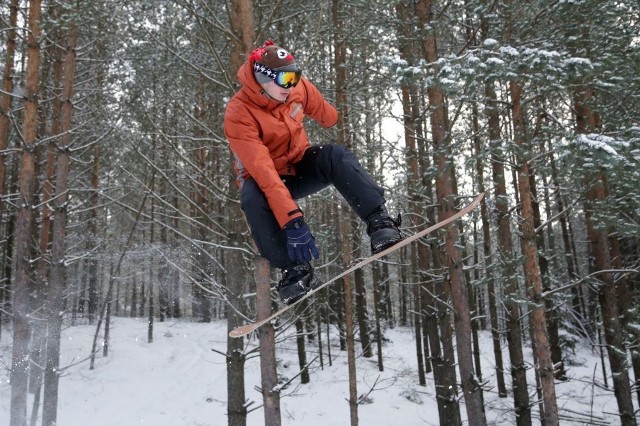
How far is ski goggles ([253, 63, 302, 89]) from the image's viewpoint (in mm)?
2957

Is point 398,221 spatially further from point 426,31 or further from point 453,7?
point 453,7

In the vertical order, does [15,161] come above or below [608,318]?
above

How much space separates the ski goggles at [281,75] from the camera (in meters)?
2.96

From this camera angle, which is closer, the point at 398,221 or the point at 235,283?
Answer: the point at 398,221

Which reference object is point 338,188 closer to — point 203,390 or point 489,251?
point 489,251

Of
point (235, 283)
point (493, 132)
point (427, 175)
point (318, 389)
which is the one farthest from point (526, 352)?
point (235, 283)

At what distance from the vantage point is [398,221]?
10.4 feet

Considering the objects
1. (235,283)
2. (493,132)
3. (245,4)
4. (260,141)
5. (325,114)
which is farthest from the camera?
(493,132)

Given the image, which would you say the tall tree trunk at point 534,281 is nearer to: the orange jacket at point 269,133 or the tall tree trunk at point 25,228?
the orange jacket at point 269,133

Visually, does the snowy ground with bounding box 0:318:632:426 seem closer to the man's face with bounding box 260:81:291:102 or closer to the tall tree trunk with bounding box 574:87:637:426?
the tall tree trunk with bounding box 574:87:637:426

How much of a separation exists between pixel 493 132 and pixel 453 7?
2.69 metres

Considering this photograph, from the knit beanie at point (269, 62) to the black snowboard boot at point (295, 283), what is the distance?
51.8 inches

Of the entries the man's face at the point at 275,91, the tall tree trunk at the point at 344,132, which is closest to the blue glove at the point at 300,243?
the man's face at the point at 275,91

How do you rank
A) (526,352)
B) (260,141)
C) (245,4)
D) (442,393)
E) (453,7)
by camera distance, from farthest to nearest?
(526,352), (442,393), (453,7), (245,4), (260,141)
